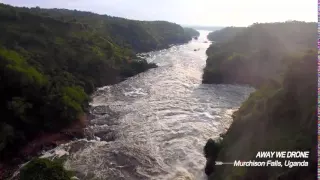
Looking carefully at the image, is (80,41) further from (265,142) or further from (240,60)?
(265,142)

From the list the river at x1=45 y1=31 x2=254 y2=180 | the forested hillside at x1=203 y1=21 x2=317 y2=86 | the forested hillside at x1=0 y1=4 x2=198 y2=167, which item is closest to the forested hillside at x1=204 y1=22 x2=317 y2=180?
the river at x1=45 y1=31 x2=254 y2=180

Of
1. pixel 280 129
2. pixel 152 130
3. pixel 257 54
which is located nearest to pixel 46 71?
pixel 152 130

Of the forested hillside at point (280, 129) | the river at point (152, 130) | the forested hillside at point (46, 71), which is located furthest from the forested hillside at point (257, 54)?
the forested hillside at point (280, 129)

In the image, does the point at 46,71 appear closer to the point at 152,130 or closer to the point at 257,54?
the point at 152,130

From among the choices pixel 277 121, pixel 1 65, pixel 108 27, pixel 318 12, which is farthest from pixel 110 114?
pixel 108 27

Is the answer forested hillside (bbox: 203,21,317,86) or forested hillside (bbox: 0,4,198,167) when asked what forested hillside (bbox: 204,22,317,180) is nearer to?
forested hillside (bbox: 0,4,198,167)

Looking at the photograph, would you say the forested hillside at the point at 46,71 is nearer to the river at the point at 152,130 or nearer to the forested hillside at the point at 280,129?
the river at the point at 152,130

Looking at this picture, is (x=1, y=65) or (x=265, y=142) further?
(x=1, y=65)
